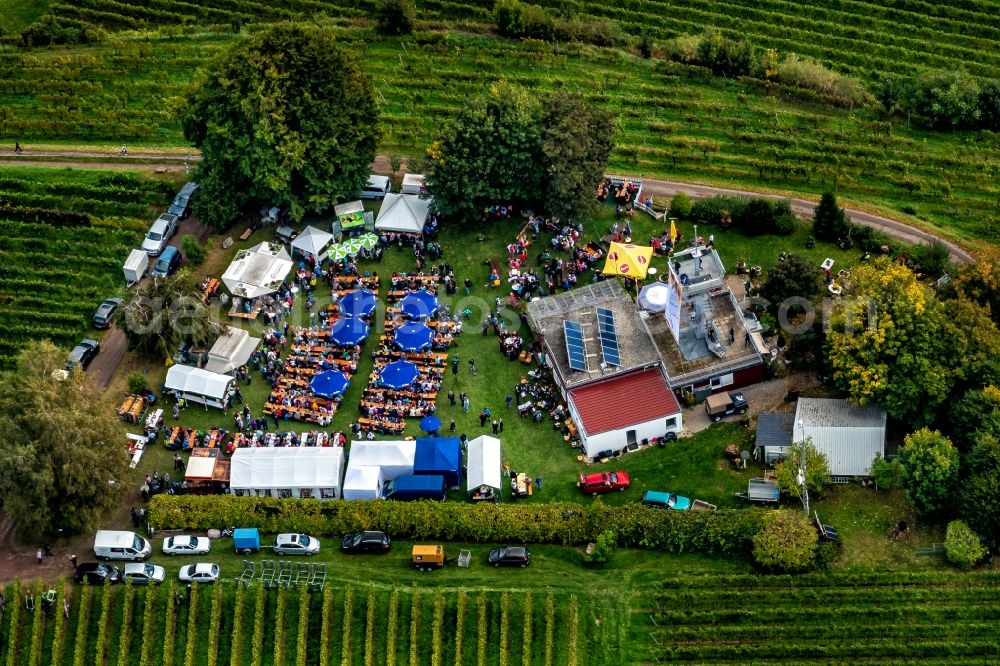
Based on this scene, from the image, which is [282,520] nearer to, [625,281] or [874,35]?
[625,281]

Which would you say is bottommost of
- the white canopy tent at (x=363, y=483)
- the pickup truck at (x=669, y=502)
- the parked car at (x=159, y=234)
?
the pickup truck at (x=669, y=502)

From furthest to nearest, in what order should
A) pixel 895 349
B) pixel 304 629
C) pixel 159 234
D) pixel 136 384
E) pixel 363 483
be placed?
pixel 159 234 → pixel 136 384 → pixel 363 483 → pixel 895 349 → pixel 304 629

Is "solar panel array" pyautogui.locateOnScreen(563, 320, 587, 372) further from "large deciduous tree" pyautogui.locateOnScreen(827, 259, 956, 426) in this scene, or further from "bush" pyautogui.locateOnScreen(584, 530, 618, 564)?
"large deciduous tree" pyautogui.locateOnScreen(827, 259, 956, 426)

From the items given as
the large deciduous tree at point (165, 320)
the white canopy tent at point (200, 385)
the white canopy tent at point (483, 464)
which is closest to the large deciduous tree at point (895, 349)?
the white canopy tent at point (483, 464)

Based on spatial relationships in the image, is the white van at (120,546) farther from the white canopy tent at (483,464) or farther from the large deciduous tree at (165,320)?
the white canopy tent at (483,464)

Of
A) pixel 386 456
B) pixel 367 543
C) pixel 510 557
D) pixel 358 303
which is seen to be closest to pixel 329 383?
pixel 358 303

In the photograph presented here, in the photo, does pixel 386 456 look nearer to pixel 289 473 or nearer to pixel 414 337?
pixel 289 473
